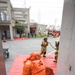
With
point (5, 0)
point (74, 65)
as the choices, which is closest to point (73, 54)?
point (74, 65)

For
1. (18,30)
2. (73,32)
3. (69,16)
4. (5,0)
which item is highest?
(5,0)

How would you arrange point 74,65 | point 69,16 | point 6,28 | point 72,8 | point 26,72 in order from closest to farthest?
point 74,65 → point 72,8 → point 69,16 → point 26,72 → point 6,28

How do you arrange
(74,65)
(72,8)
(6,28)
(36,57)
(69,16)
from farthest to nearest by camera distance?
(6,28) → (36,57) → (69,16) → (72,8) → (74,65)

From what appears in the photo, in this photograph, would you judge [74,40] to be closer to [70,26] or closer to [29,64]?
[70,26]

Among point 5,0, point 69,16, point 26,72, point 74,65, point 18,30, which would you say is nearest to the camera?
point 74,65

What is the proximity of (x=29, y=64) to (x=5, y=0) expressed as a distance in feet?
37.0

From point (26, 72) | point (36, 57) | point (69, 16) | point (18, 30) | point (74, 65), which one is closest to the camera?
point (74, 65)

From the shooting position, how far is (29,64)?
2021mm

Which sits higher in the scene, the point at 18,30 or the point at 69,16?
the point at 69,16

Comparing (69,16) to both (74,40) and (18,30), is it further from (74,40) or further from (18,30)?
(18,30)

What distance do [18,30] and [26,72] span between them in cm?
1394

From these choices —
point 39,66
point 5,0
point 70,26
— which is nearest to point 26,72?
point 39,66

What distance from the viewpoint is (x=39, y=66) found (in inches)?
75.6

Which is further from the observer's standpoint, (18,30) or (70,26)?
(18,30)
